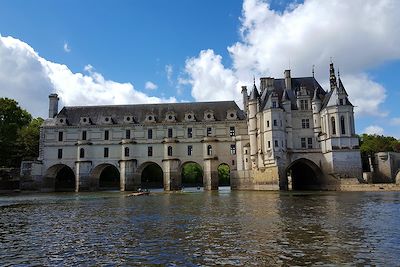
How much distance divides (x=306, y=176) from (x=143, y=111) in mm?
28115

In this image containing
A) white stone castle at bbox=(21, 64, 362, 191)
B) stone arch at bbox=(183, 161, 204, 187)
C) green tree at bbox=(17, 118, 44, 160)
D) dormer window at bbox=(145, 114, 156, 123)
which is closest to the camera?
white stone castle at bbox=(21, 64, 362, 191)

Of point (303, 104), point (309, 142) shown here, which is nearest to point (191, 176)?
point (309, 142)

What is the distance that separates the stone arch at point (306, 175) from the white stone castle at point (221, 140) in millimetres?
153

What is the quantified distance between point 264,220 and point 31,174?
2052 inches

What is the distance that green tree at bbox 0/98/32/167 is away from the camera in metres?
64.9

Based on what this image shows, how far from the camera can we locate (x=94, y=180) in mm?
60906

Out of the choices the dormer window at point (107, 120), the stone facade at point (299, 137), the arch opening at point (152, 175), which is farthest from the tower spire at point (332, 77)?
the arch opening at point (152, 175)

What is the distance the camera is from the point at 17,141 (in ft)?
222

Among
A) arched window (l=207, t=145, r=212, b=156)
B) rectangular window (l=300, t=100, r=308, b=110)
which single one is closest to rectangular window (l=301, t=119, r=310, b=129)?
rectangular window (l=300, t=100, r=308, b=110)

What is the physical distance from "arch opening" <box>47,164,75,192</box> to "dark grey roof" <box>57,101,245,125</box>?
27.3 feet

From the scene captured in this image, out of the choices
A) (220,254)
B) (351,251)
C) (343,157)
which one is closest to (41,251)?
(220,254)

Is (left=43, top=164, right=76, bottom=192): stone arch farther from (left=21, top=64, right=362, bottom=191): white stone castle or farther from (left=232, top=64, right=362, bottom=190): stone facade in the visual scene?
(left=232, top=64, right=362, bottom=190): stone facade

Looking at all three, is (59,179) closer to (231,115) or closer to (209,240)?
(231,115)

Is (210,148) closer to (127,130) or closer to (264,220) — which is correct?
(127,130)
